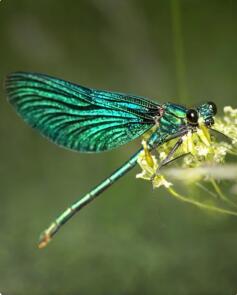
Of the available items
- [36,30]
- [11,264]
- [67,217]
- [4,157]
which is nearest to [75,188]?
[4,157]

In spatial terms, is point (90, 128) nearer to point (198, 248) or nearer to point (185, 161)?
point (185, 161)

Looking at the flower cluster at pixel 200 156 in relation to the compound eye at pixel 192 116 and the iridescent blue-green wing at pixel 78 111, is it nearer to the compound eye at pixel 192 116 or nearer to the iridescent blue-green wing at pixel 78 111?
the compound eye at pixel 192 116

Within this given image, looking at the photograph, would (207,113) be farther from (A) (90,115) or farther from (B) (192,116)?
(A) (90,115)

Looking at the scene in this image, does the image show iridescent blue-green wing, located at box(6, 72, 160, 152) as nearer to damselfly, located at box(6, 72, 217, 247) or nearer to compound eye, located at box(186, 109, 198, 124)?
damselfly, located at box(6, 72, 217, 247)

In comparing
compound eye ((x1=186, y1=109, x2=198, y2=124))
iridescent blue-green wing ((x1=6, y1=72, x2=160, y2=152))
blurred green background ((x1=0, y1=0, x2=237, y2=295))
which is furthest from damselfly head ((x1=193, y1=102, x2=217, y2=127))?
blurred green background ((x1=0, y1=0, x2=237, y2=295))

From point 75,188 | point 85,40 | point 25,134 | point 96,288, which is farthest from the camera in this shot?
point 85,40

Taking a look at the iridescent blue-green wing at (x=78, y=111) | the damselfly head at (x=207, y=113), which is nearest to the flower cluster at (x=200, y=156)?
the damselfly head at (x=207, y=113)
